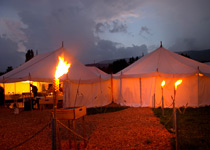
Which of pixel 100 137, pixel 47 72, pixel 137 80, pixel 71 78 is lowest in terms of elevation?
pixel 100 137

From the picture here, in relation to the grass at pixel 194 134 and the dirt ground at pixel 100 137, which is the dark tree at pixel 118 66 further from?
the dirt ground at pixel 100 137

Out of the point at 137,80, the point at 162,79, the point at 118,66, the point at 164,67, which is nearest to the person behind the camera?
the point at 162,79

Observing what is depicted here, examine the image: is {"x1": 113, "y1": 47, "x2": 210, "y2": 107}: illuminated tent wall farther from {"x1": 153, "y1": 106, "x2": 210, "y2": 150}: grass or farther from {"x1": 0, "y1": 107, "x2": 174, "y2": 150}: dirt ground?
{"x1": 0, "y1": 107, "x2": 174, "y2": 150}: dirt ground

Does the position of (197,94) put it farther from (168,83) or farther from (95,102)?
(95,102)

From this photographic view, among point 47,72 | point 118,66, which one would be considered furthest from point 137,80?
point 118,66

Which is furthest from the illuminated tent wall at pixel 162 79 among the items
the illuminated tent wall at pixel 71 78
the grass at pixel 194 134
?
the grass at pixel 194 134

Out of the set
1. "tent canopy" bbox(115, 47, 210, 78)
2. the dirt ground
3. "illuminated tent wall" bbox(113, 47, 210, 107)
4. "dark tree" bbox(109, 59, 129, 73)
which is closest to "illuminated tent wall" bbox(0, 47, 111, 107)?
"illuminated tent wall" bbox(113, 47, 210, 107)

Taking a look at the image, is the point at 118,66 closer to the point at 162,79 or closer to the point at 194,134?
the point at 162,79

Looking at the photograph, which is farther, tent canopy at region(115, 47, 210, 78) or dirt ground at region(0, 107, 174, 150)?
tent canopy at region(115, 47, 210, 78)

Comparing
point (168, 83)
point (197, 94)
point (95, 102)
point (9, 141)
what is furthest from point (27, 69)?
point (197, 94)

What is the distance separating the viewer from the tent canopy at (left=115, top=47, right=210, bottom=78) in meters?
9.89

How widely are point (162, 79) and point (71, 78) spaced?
5.08 meters

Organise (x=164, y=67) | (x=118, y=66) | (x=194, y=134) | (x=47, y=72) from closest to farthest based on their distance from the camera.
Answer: (x=194, y=134) < (x=47, y=72) < (x=164, y=67) < (x=118, y=66)

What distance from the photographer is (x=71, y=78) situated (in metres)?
10.1
